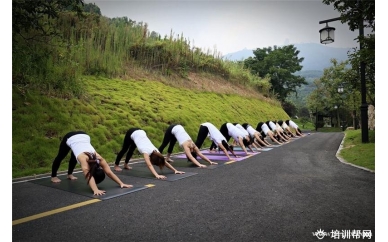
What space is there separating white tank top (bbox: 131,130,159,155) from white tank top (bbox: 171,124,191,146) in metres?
1.05

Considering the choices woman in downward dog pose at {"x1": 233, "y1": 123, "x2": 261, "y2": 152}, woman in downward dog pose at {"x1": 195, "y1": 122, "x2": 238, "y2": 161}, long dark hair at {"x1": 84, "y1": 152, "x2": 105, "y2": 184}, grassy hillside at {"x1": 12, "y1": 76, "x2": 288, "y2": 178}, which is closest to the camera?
long dark hair at {"x1": 84, "y1": 152, "x2": 105, "y2": 184}

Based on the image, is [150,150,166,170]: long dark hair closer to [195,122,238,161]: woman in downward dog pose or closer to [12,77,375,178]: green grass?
[12,77,375,178]: green grass

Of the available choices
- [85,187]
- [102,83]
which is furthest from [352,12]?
[102,83]

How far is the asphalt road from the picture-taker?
92.2 inches

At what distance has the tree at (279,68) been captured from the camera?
104ft

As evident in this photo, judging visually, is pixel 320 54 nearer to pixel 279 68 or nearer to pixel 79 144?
pixel 279 68

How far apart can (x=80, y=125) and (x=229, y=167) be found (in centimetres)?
452

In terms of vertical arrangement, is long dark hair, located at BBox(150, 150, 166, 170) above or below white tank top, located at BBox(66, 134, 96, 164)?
below

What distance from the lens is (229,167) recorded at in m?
6.05

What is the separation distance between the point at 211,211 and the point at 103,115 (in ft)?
20.9

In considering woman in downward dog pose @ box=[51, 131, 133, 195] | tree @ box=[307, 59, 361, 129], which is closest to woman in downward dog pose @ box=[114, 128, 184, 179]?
woman in downward dog pose @ box=[51, 131, 133, 195]

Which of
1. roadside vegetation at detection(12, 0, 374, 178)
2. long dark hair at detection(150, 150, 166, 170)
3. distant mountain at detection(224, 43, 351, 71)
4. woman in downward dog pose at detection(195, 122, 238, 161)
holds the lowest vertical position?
long dark hair at detection(150, 150, 166, 170)

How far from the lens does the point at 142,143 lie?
4957 millimetres

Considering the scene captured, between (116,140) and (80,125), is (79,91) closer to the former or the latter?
(80,125)
